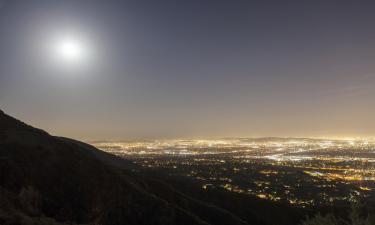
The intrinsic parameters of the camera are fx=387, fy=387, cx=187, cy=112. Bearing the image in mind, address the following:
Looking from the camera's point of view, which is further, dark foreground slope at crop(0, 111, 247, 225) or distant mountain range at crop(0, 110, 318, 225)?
dark foreground slope at crop(0, 111, 247, 225)

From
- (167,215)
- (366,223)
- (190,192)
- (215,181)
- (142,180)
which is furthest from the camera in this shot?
(215,181)

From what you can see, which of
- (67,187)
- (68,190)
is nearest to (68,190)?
(68,190)

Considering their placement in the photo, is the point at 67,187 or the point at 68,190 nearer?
the point at 68,190

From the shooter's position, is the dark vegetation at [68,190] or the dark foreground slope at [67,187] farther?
the dark foreground slope at [67,187]

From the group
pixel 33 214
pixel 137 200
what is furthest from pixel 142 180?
pixel 33 214

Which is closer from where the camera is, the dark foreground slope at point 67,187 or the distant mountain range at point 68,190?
the distant mountain range at point 68,190

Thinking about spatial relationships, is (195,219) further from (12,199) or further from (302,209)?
(302,209)

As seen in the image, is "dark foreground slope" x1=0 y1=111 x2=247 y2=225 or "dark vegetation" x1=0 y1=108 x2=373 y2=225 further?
"dark foreground slope" x1=0 y1=111 x2=247 y2=225

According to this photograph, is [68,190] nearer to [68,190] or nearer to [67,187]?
[68,190]
